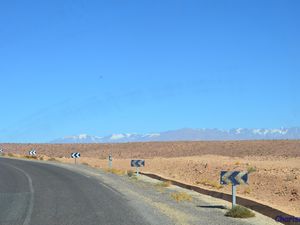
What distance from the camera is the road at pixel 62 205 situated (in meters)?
13.1

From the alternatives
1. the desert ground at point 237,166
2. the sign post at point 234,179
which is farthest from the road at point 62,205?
the desert ground at point 237,166

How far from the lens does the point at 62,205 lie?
16.2 m

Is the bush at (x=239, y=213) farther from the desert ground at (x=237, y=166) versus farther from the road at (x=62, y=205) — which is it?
the road at (x=62, y=205)

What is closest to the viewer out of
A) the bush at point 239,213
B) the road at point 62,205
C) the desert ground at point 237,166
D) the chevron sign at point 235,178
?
the road at point 62,205

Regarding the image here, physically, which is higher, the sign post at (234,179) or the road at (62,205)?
the sign post at (234,179)

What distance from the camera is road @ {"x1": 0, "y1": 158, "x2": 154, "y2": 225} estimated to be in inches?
515

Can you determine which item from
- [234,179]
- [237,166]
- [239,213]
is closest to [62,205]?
[234,179]


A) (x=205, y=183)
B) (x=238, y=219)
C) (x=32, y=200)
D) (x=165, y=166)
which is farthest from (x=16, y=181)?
(x=165, y=166)

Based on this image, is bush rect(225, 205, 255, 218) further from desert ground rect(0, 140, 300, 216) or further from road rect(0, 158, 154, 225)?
road rect(0, 158, 154, 225)

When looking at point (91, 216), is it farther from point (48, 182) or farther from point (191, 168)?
point (191, 168)

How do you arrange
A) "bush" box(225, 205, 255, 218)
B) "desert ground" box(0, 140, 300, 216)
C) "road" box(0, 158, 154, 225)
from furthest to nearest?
1. "desert ground" box(0, 140, 300, 216)
2. "bush" box(225, 205, 255, 218)
3. "road" box(0, 158, 154, 225)

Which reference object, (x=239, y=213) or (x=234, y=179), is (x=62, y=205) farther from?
(x=239, y=213)

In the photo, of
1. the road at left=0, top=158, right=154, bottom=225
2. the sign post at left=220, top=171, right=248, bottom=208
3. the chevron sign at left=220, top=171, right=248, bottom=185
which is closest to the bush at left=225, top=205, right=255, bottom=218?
the sign post at left=220, top=171, right=248, bottom=208

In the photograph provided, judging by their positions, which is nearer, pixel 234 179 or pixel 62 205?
pixel 234 179
